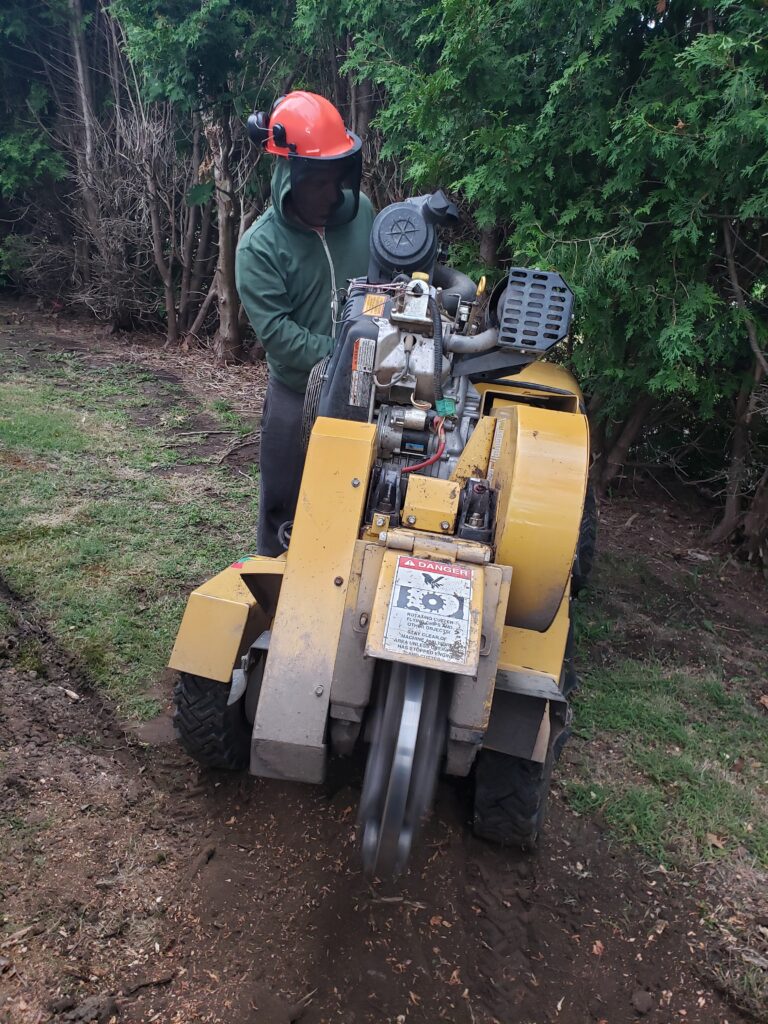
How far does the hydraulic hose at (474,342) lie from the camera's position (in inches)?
113

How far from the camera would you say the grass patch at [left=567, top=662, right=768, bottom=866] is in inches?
123

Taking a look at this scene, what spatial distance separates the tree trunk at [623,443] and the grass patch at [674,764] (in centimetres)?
217

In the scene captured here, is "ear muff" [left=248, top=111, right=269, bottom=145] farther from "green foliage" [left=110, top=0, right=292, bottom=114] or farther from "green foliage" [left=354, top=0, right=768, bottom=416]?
"green foliage" [left=110, top=0, right=292, bottom=114]

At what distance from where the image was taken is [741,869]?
2975mm

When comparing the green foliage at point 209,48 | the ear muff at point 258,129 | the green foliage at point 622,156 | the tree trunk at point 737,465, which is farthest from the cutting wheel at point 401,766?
the green foliage at point 209,48

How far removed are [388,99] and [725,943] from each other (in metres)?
7.47

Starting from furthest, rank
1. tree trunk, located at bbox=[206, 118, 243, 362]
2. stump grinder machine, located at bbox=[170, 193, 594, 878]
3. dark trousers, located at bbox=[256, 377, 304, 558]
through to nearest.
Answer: tree trunk, located at bbox=[206, 118, 243, 362] → dark trousers, located at bbox=[256, 377, 304, 558] → stump grinder machine, located at bbox=[170, 193, 594, 878]

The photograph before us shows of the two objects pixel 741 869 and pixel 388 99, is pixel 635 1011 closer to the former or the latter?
pixel 741 869

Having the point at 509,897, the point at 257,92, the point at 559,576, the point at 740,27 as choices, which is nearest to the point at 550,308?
the point at 559,576

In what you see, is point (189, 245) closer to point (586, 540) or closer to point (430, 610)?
point (586, 540)

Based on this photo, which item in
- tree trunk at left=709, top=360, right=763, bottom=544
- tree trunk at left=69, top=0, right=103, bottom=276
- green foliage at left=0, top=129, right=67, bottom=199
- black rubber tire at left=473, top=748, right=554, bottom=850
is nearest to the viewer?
black rubber tire at left=473, top=748, right=554, bottom=850

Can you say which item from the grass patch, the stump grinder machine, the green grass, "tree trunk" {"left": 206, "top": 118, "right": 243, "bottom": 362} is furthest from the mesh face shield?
"tree trunk" {"left": 206, "top": 118, "right": 243, "bottom": 362}

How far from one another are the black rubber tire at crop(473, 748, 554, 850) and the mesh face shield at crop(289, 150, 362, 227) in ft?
8.21

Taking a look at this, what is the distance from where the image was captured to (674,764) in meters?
3.49
